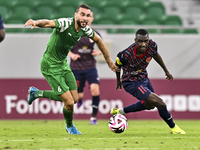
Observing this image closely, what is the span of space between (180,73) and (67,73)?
543 cm

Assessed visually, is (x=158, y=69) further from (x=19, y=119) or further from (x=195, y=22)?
(x=19, y=119)

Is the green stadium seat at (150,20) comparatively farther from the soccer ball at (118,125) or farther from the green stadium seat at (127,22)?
the soccer ball at (118,125)

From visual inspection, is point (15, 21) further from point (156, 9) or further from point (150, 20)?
point (156, 9)

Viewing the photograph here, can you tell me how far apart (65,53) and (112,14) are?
6956 mm

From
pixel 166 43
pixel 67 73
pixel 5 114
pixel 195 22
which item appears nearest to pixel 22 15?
pixel 5 114

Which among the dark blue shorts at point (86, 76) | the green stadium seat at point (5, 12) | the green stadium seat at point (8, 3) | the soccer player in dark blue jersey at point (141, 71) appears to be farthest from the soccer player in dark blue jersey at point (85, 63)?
the green stadium seat at point (8, 3)

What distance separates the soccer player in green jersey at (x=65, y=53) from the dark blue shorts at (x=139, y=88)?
72cm

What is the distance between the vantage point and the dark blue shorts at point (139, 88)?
22.6 ft

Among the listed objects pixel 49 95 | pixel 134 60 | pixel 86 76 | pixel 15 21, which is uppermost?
pixel 15 21

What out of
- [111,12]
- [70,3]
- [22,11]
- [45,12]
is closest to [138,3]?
[111,12]

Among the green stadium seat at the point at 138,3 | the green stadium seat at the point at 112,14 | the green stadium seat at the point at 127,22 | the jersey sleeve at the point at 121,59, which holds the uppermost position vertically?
the green stadium seat at the point at 138,3

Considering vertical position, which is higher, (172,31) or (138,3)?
(138,3)

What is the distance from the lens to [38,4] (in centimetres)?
1326

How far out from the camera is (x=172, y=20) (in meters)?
13.0
